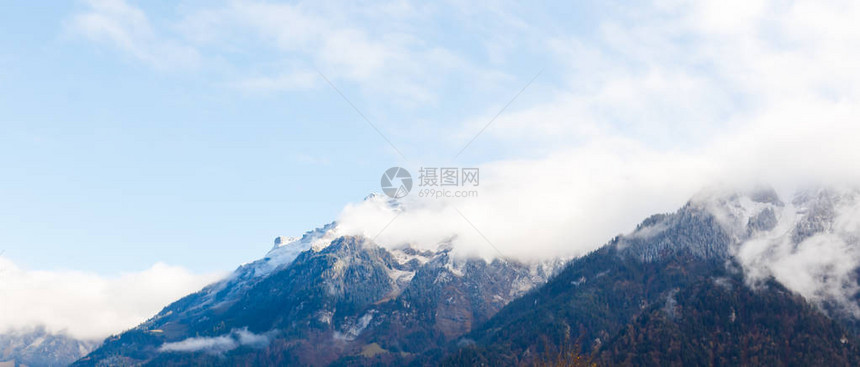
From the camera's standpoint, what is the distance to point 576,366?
133500mm
